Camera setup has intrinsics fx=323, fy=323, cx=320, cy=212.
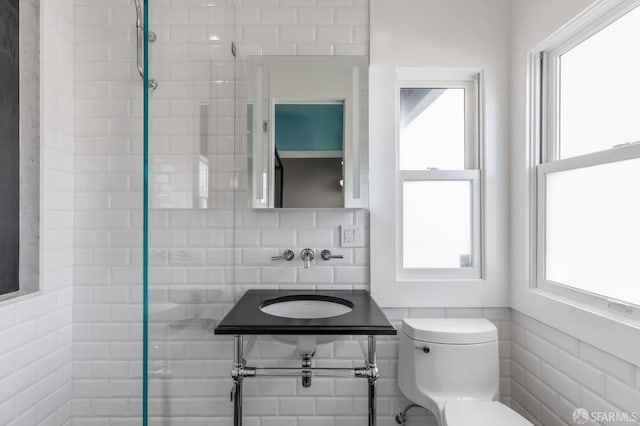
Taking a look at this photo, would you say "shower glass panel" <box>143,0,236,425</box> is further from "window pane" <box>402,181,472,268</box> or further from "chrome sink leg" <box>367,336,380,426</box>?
"window pane" <box>402,181,472,268</box>

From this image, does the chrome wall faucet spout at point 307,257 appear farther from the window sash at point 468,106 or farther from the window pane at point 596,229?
the window pane at point 596,229

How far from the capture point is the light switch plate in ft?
5.22

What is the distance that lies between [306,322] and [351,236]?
563 millimetres

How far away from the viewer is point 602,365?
3.63ft

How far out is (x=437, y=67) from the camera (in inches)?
62.6

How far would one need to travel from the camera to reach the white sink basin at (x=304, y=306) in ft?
4.79

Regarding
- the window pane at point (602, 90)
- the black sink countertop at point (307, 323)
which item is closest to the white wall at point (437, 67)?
the window pane at point (602, 90)

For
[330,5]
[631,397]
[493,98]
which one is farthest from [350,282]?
[330,5]

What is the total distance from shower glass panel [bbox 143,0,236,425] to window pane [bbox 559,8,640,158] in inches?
57.0

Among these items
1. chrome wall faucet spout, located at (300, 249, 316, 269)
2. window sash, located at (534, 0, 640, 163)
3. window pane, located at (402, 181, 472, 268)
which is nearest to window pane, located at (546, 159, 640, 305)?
window sash, located at (534, 0, 640, 163)

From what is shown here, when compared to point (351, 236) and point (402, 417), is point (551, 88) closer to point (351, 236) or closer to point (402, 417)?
point (351, 236)

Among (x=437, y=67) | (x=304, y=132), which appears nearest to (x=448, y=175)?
(x=437, y=67)

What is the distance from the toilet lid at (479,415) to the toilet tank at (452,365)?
0.25 ft

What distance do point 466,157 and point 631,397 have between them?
111cm
